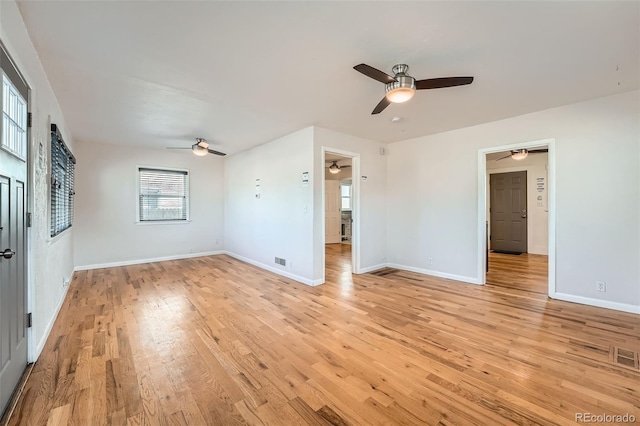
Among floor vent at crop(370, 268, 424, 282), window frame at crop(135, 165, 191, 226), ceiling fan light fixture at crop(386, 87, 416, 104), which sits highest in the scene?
ceiling fan light fixture at crop(386, 87, 416, 104)

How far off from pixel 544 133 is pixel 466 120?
983 mm

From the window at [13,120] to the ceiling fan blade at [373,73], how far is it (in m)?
2.34

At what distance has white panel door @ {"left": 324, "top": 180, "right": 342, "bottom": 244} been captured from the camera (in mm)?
9109

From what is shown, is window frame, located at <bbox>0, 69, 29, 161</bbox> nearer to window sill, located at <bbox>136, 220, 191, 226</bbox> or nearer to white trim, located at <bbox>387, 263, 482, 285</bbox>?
window sill, located at <bbox>136, 220, 191, 226</bbox>

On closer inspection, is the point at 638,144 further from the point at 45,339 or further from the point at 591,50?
the point at 45,339

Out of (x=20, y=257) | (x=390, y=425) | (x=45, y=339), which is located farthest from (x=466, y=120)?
(x=45, y=339)

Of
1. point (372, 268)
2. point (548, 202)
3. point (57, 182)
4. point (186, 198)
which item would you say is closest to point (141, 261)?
point (186, 198)

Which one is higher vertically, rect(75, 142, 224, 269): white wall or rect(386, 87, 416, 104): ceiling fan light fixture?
rect(386, 87, 416, 104): ceiling fan light fixture

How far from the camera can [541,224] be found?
22.2 feet

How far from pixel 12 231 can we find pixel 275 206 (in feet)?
11.6

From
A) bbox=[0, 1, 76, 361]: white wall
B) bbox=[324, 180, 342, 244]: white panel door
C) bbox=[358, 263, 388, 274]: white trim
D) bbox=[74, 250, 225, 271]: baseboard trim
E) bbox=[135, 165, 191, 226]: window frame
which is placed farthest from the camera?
bbox=[324, 180, 342, 244]: white panel door

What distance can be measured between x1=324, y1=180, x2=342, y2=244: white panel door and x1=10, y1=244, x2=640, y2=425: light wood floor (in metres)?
5.24

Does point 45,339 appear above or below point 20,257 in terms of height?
below

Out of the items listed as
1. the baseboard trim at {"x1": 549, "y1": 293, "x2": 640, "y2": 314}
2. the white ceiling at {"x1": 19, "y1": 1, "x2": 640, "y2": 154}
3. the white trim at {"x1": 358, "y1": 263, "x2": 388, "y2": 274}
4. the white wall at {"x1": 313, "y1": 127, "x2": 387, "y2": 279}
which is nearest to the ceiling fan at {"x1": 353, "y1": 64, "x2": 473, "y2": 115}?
the white ceiling at {"x1": 19, "y1": 1, "x2": 640, "y2": 154}
